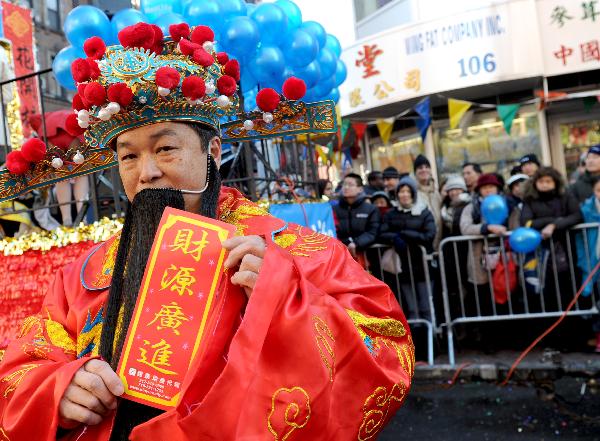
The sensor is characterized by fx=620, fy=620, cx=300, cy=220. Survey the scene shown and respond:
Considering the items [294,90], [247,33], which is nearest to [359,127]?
[247,33]

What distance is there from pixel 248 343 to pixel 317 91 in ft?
14.2

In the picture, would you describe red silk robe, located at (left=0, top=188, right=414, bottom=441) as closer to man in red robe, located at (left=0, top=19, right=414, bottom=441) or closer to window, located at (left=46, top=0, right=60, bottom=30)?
man in red robe, located at (left=0, top=19, right=414, bottom=441)

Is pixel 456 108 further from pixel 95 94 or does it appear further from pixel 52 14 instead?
pixel 52 14

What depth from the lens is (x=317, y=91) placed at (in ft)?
17.9

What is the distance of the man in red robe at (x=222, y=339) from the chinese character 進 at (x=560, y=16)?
32.9ft

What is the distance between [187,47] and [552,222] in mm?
4794

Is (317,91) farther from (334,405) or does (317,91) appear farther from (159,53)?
(334,405)

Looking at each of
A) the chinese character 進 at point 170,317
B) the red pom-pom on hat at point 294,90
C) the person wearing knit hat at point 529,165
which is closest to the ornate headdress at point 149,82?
the red pom-pom on hat at point 294,90

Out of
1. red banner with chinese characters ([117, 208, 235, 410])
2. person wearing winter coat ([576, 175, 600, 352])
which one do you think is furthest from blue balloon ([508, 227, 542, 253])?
red banner with chinese characters ([117, 208, 235, 410])

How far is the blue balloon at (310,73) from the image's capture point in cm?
506

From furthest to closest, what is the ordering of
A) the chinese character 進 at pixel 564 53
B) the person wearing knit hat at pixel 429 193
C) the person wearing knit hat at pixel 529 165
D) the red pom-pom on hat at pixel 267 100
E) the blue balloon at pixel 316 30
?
the chinese character 進 at pixel 564 53 → the person wearing knit hat at pixel 529 165 → the person wearing knit hat at pixel 429 193 → the blue balloon at pixel 316 30 → the red pom-pom on hat at pixel 267 100

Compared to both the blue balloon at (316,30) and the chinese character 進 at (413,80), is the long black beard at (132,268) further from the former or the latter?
the chinese character 進 at (413,80)

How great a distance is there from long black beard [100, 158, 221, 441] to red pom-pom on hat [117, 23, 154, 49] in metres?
0.41

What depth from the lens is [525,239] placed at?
5.62 m
